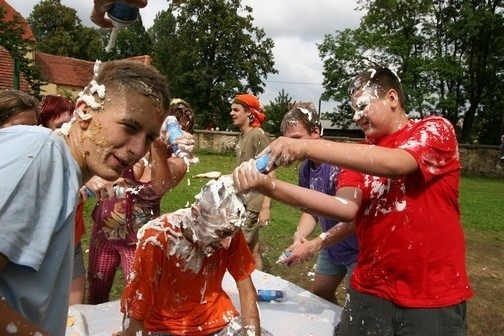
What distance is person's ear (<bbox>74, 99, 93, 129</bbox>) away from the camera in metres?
1.45

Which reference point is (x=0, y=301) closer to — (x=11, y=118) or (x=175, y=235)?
(x=175, y=235)

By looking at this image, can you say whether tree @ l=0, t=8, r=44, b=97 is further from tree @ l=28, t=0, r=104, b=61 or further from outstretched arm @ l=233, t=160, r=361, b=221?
tree @ l=28, t=0, r=104, b=61

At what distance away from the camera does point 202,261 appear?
2.63m

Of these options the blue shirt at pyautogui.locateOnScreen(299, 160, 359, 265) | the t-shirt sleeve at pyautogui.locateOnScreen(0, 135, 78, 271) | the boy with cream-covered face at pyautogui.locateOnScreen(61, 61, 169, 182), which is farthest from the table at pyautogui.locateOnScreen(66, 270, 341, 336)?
A: the t-shirt sleeve at pyautogui.locateOnScreen(0, 135, 78, 271)

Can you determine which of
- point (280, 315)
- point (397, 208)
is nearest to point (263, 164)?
point (397, 208)

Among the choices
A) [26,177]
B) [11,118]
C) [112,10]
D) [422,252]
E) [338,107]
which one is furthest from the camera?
[338,107]

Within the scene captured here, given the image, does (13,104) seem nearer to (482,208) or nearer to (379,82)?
(379,82)

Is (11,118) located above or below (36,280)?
above

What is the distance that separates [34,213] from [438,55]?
3005 cm

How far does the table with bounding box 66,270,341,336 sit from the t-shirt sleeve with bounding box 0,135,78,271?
2227 mm

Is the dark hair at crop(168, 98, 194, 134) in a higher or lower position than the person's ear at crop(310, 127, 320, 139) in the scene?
higher

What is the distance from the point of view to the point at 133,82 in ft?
4.96

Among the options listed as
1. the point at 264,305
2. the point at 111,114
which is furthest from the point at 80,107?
the point at 264,305

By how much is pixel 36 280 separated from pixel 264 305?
291 cm
